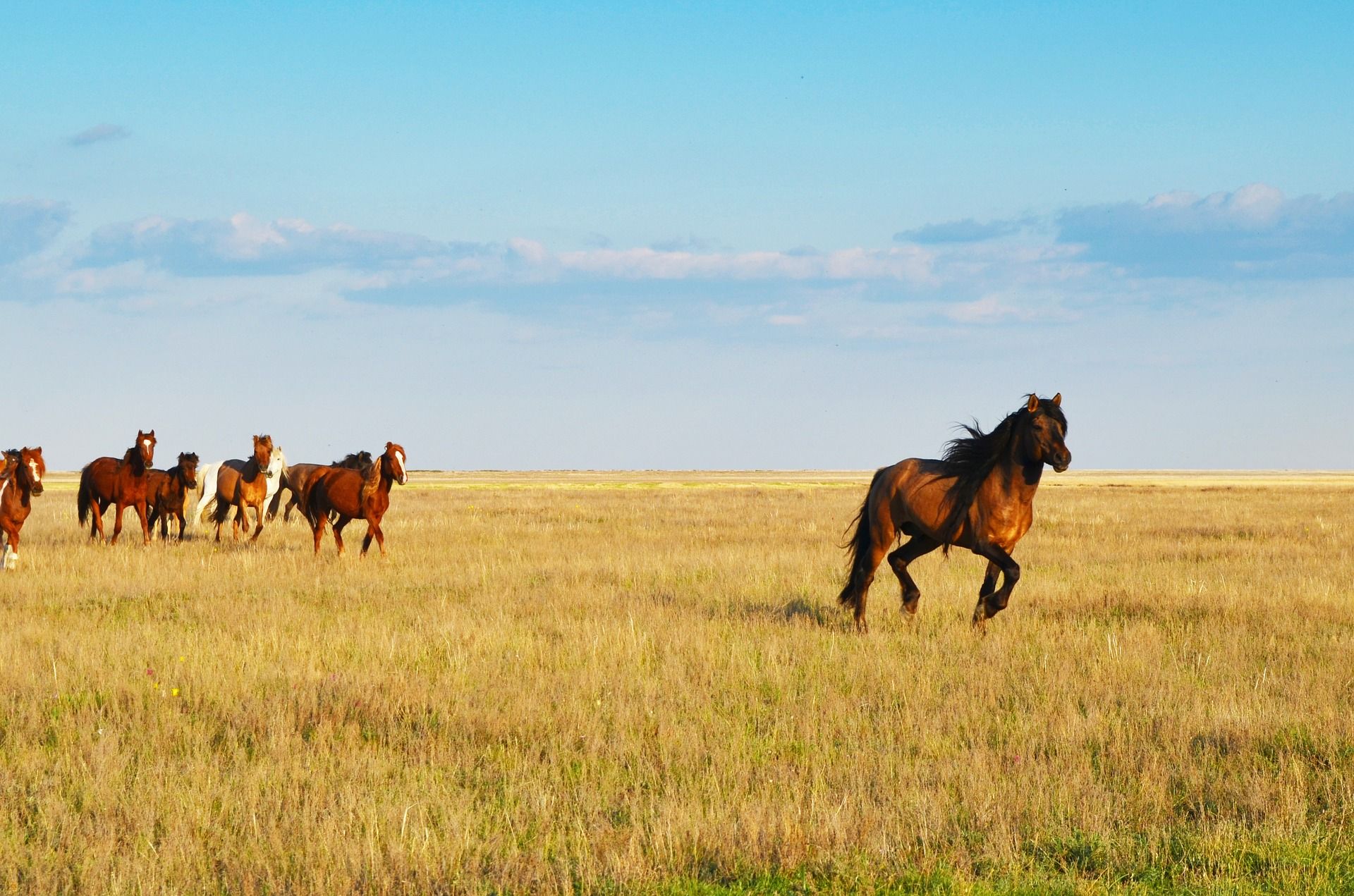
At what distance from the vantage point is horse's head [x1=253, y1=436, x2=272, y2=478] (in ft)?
67.4

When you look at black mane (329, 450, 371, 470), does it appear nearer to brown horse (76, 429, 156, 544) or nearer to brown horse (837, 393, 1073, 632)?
brown horse (76, 429, 156, 544)

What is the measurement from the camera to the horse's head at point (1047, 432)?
1039cm

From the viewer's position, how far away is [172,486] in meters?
20.7

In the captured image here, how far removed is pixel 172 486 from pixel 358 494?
4.94 metres

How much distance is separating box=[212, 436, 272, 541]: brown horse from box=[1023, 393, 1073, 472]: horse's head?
47.8 feet

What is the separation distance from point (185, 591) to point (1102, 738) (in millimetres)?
10965

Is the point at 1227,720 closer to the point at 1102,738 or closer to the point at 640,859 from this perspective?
the point at 1102,738

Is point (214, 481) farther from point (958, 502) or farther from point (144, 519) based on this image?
point (958, 502)

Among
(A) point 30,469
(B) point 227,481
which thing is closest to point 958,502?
(A) point 30,469

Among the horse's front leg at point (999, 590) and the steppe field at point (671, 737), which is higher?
the horse's front leg at point (999, 590)

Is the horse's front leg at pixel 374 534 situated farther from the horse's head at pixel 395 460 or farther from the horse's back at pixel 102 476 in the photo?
the horse's back at pixel 102 476

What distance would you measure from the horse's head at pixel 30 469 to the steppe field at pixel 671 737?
7.34ft

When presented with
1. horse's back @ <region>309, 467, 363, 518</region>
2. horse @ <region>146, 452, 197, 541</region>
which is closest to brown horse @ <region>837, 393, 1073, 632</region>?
horse's back @ <region>309, 467, 363, 518</region>

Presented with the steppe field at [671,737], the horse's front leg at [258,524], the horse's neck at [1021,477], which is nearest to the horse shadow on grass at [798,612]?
the steppe field at [671,737]
